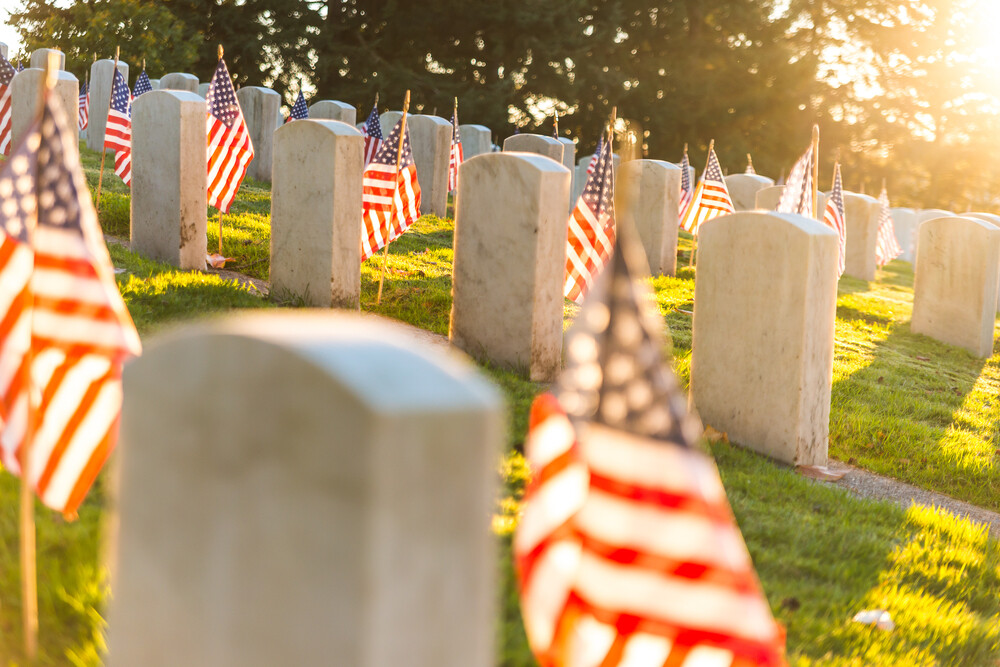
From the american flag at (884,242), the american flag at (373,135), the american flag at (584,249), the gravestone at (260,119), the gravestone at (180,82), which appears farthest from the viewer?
the american flag at (884,242)

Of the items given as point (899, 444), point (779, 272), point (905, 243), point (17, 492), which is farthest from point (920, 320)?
point (905, 243)

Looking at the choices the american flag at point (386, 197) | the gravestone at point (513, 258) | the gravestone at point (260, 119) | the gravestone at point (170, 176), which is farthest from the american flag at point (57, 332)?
the gravestone at point (260, 119)

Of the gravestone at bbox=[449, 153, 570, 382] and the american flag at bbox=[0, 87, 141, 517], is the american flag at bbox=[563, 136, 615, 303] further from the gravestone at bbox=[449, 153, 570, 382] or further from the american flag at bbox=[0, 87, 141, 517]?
the american flag at bbox=[0, 87, 141, 517]

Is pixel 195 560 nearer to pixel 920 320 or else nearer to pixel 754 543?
pixel 754 543

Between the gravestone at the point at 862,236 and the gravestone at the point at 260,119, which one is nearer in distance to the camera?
the gravestone at the point at 260,119

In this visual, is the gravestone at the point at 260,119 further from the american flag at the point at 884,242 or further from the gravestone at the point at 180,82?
the american flag at the point at 884,242

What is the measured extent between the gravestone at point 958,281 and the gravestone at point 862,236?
566 centimetres

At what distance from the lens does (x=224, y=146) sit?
8.35 meters

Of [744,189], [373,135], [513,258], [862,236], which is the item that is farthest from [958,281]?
[373,135]

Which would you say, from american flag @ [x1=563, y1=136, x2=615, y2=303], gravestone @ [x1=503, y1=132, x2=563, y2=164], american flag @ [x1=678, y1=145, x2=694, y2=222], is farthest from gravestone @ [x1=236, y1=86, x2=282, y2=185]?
american flag @ [x1=563, y1=136, x2=615, y2=303]

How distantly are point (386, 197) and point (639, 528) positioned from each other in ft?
21.0

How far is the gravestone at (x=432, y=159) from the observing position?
14.3 m

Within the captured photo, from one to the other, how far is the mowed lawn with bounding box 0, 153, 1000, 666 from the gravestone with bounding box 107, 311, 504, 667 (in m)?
1.14

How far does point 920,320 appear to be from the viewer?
38.1ft
